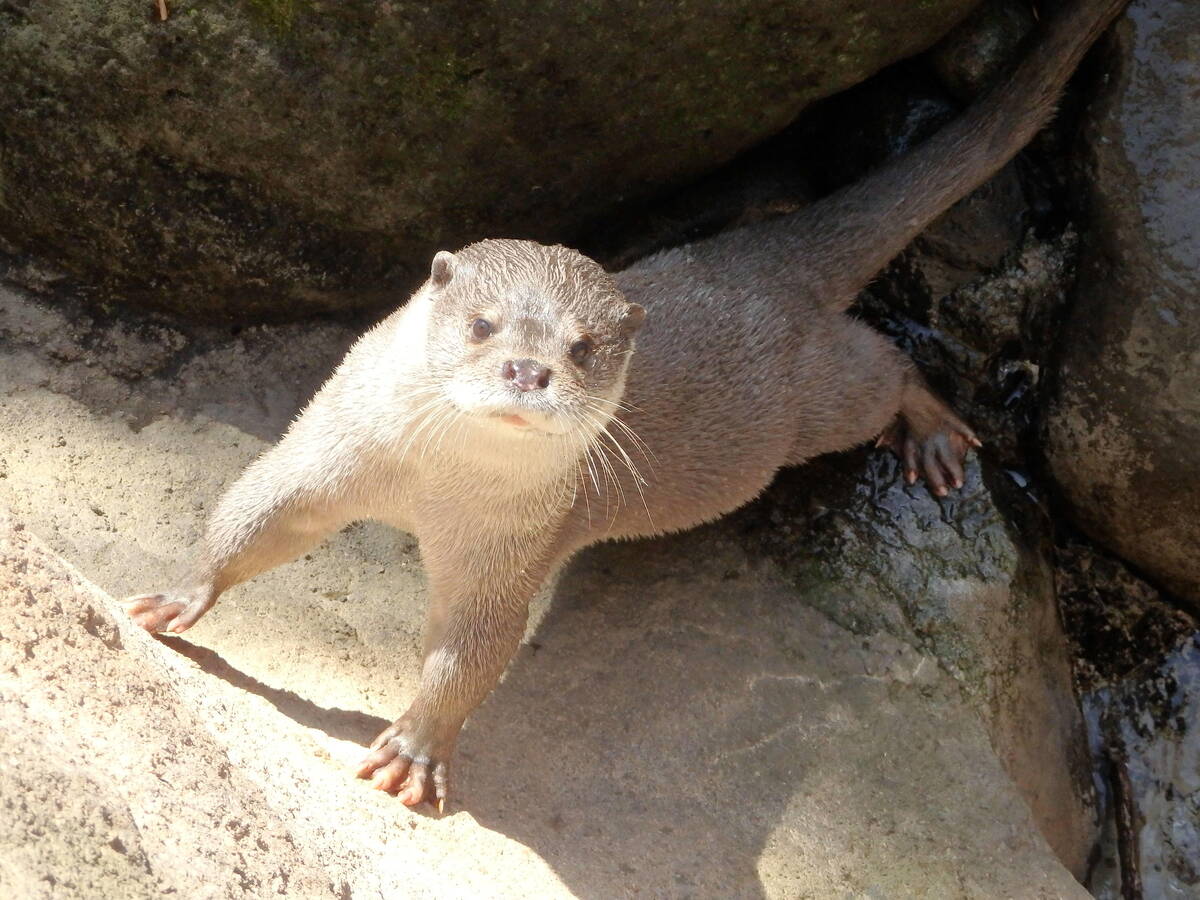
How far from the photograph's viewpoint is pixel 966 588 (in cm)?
254

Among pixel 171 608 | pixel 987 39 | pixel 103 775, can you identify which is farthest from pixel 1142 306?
pixel 103 775

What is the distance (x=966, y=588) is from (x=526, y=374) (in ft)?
4.33

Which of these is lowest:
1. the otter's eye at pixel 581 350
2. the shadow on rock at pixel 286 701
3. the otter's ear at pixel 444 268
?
the shadow on rock at pixel 286 701

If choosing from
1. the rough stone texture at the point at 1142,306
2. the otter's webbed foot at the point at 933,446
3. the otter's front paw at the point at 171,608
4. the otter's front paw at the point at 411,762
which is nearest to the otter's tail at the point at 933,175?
the rough stone texture at the point at 1142,306

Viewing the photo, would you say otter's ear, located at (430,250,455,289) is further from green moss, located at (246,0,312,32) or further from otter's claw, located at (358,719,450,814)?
otter's claw, located at (358,719,450,814)

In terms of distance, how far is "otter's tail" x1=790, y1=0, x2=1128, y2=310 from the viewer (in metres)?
2.43

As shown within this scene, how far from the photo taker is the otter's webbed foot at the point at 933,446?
2688 millimetres

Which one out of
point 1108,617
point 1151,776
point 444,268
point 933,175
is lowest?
point 1151,776

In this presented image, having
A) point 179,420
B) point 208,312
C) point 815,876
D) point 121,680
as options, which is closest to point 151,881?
point 121,680

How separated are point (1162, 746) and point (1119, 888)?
339 mm

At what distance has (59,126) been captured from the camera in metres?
2.28

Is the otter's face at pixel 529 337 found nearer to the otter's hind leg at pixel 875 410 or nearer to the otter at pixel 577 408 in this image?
the otter at pixel 577 408

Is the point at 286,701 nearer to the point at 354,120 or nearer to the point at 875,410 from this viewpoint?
the point at 354,120

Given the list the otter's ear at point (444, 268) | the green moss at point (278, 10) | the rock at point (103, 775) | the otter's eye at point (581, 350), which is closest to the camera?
the rock at point (103, 775)
